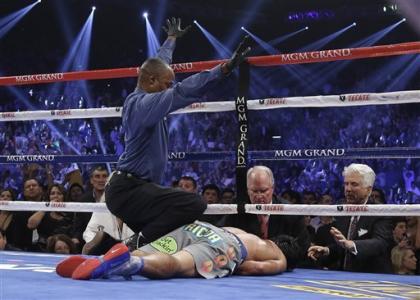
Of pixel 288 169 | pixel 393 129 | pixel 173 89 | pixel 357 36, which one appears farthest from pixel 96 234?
pixel 357 36

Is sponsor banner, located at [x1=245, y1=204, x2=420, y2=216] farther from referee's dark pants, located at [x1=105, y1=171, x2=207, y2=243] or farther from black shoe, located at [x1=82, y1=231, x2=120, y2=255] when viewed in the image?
black shoe, located at [x1=82, y1=231, x2=120, y2=255]

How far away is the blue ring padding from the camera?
237 cm

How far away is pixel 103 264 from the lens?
178 cm

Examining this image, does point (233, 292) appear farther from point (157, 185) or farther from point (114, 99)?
point (114, 99)

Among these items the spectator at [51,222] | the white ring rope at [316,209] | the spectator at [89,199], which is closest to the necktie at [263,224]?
the white ring rope at [316,209]

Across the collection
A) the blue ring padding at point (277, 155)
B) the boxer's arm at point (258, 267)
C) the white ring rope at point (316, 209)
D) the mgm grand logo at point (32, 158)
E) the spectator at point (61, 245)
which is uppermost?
the blue ring padding at point (277, 155)

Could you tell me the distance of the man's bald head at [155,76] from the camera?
229 cm

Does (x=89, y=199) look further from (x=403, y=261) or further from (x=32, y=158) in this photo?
(x=403, y=261)

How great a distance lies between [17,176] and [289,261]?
256 inches

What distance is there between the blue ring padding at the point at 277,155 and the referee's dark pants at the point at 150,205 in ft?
1.55

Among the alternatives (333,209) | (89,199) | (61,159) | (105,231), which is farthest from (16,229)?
(333,209)

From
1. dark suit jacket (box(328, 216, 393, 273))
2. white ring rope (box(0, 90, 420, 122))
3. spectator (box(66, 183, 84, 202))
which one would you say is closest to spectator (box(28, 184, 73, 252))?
spectator (box(66, 183, 84, 202))

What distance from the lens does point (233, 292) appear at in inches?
64.3

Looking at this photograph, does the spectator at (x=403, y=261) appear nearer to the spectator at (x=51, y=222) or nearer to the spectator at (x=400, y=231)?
the spectator at (x=400, y=231)
